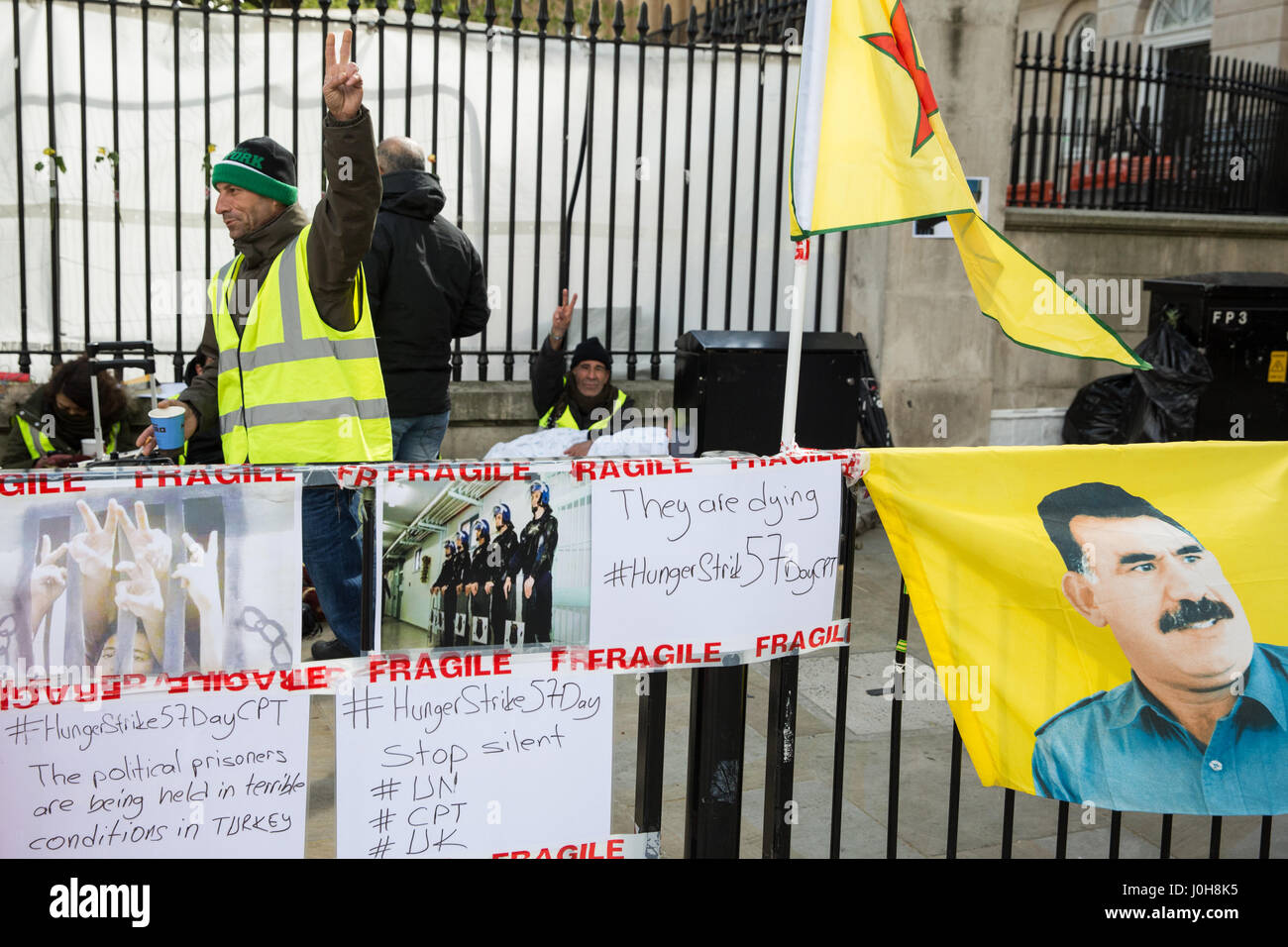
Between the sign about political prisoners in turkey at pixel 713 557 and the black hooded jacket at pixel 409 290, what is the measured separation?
271 cm

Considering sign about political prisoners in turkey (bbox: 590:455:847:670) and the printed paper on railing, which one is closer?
the printed paper on railing

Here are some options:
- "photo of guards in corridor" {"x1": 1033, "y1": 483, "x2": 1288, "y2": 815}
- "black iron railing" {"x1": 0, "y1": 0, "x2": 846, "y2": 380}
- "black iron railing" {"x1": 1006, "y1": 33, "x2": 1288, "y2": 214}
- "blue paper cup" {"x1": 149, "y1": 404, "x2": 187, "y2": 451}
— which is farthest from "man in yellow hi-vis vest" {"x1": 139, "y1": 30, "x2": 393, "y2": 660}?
"black iron railing" {"x1": 1006, "y1": 33, "x2": 1288, "y2": 214}

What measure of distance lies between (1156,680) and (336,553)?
218cm

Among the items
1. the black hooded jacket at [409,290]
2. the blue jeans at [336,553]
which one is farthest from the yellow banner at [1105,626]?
the black hooded jacket at [409,290]

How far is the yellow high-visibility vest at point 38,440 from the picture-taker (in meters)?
6.44

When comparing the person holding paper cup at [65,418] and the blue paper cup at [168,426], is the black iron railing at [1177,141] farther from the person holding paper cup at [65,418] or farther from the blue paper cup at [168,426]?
the blue paper cup at [168,426]

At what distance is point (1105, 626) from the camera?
3.26m

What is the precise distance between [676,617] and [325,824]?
1.77 meters

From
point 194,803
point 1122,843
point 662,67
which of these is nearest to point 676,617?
point 194,803

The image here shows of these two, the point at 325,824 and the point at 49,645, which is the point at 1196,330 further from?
the point at 49,645

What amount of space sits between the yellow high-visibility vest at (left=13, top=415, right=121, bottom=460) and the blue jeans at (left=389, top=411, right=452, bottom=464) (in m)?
1.74

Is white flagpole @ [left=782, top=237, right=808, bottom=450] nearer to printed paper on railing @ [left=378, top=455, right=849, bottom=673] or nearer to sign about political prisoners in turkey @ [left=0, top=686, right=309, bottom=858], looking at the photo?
printed paper on railing @ [left=378, top=455, right=849, bottom=673]

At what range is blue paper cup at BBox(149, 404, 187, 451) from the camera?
432cm

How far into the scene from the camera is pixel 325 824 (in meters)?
4.14
